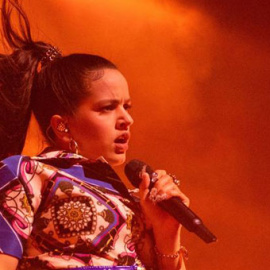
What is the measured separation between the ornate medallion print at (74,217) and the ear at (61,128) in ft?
0.68

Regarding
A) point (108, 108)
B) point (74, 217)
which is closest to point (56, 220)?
point (74, 217)

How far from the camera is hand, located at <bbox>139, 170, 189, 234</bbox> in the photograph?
38.6 inches

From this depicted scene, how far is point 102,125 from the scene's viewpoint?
1.09 m

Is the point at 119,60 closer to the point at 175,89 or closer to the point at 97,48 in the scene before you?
the point at 97,48

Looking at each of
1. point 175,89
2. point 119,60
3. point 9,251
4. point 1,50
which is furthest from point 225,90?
point 9,251

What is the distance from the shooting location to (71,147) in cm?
111

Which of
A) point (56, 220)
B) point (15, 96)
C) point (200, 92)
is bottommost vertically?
point (56, 220)

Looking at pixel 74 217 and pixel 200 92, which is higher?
pixel 200 92

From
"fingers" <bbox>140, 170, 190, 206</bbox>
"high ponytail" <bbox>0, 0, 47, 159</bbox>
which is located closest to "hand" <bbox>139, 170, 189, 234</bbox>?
"fingers" <bbox>140, 170, 190, 206</bbox>

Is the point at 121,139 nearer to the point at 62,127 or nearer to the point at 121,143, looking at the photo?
the point at 121,143

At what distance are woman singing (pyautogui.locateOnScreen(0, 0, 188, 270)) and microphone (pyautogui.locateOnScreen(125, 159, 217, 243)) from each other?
16 millimetres

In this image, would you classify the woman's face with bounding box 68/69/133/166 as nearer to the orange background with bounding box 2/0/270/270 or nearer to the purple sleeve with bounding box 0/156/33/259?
the purple sleeve with bounding box 0/156/33/259

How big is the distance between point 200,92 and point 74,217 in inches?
39.8

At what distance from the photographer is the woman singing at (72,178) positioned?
0.92 metres
